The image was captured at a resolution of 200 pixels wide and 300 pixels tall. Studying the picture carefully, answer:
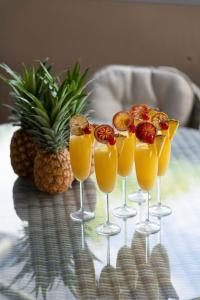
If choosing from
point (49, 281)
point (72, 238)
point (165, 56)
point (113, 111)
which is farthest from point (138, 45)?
point (49, 281)

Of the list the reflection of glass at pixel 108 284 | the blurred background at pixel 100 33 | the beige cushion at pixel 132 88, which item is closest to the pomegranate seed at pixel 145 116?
the reflection of glass at pixel 108 284

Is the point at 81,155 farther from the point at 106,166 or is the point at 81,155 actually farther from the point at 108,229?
the point at 108,229

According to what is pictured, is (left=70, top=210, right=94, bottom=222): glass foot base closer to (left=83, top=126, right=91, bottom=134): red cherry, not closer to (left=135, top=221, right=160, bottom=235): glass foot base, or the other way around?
(left=135, top=221, right=160, bottom=235): glass foot base

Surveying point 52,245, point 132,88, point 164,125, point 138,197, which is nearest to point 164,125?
point 164,125

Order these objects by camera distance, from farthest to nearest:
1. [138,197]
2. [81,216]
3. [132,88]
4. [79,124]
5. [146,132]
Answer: [132,88] < [138,197] < [81,216] < [79,124] < [146,132]

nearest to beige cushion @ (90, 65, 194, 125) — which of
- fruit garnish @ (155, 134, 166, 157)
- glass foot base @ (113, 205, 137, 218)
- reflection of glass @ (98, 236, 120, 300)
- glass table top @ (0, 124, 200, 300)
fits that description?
glass table top @ (0, 124, 200, 300)
